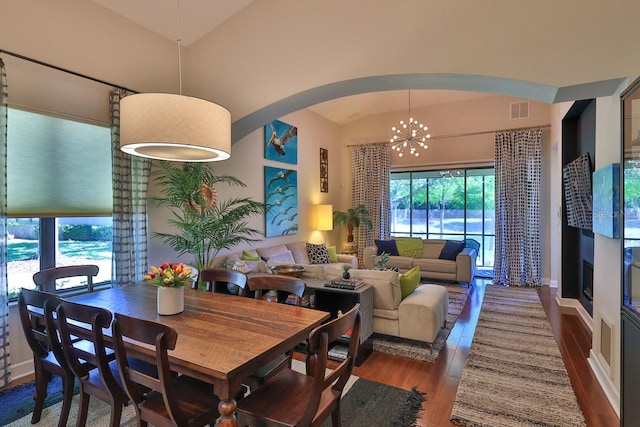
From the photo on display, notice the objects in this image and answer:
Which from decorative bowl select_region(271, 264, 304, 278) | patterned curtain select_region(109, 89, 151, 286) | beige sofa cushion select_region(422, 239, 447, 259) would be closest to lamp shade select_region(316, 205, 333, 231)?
beige sofa cushion select_region(422, 239, 447, 259)

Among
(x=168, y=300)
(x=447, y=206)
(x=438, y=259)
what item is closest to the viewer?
(x=168, y=300)

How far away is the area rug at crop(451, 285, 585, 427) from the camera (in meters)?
2.29

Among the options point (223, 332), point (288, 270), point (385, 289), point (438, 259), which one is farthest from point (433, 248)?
point (223, 332)

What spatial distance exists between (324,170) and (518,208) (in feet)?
13.3

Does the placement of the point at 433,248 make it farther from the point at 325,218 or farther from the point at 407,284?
the point at 407,284

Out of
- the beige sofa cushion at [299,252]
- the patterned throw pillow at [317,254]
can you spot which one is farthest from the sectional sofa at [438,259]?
the beige sofa cushion at [299,252]

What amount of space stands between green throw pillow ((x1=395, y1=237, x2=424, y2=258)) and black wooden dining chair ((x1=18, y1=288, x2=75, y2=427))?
594cm

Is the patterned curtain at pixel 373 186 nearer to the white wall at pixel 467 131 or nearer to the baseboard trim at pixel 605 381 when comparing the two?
the white wall at pixel 467 131

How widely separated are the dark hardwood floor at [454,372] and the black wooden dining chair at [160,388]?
4.86 feet

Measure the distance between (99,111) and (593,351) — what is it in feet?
17.5

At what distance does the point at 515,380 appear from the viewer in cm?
278

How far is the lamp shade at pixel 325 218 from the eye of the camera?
7129mm

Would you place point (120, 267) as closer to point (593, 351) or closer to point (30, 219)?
point (30, 219)

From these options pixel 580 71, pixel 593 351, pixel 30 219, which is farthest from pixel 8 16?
pixel 593 351
